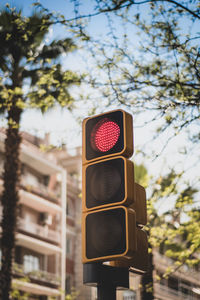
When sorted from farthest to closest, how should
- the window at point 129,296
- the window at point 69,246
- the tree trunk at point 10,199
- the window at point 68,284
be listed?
the window at point 129,296 → the window at point 69,246 → the window at point 68,284 → the tree trunk at point 10,199

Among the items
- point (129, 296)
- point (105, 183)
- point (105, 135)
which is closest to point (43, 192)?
point (129, 296)

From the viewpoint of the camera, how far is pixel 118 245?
2.57 meters

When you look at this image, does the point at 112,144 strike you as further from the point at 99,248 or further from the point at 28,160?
the point at 28,160

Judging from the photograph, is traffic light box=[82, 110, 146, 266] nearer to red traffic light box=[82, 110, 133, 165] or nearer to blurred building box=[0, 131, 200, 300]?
red traffic light box=[82, 110, 133, 165]

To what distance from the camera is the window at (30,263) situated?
3178cm

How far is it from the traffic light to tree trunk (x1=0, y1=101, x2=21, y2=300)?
16880 mm

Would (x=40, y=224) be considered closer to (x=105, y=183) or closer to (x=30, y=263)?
(x=30, y=263)

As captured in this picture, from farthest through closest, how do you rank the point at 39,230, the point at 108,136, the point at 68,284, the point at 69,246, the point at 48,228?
the point at 69,246, the point at 68,284, the point at 48,228, the point at 39,230, the point at 108,136

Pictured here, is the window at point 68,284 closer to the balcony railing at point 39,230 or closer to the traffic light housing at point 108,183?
the balcony railing at point 39,230

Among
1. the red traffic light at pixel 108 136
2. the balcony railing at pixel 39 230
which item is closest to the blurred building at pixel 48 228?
the balcony railing at pixel 39 230

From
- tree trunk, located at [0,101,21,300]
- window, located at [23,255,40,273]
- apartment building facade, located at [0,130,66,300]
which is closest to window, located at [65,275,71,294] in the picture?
apartment building facade, located at [0,130,66,300]

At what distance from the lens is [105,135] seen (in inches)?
117

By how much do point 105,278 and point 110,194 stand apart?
1.55 ft

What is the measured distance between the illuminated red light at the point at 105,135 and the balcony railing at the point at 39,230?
2809 centimetres
